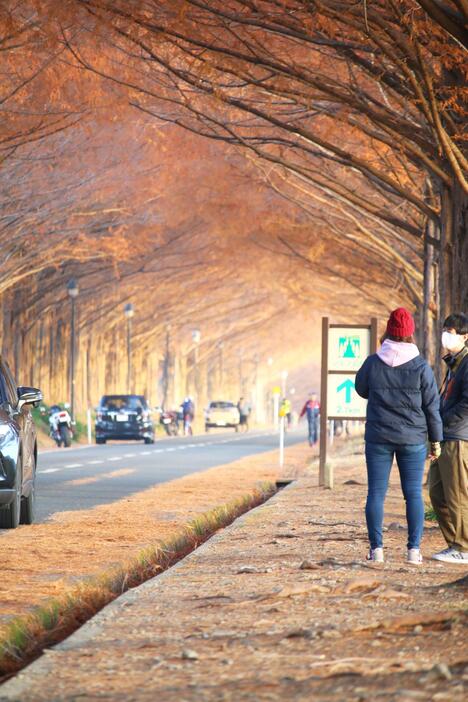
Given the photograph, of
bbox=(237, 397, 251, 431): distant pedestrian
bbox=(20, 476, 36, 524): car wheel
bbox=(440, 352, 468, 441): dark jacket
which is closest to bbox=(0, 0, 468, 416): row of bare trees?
bbox=(440, 352, 468, 441): dark jacket

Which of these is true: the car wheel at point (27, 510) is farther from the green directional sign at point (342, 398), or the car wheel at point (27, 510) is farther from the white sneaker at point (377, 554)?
the green directional sign at point (342, 398)

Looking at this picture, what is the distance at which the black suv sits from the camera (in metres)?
52.7

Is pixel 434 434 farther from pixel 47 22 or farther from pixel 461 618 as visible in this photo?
pixel 47 22

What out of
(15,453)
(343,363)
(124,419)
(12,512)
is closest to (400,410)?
(15,453)

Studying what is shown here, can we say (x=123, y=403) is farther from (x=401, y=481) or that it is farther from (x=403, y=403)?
(x=403, y=403)

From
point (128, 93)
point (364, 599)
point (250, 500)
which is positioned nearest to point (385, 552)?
point (364, 599)

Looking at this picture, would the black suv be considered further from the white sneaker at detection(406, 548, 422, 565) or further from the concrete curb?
the white sneaker at detection(406, 548, 422, 565)

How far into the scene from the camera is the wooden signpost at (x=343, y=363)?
69.5ft

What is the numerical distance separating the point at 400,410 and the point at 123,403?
42680mm

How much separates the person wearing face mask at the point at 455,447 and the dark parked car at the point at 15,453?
445 cm

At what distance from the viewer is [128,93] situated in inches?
1147

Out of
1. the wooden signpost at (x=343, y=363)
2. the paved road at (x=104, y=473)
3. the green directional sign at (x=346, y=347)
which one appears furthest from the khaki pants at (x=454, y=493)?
the green directional sign at (x=346, y=347)

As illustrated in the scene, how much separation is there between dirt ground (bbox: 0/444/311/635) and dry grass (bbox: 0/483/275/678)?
4.2 inches

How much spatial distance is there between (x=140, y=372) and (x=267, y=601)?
3323 inches
